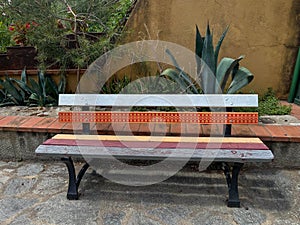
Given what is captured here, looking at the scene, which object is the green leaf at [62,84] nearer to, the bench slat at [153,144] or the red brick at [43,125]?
the red brick at [43,125]

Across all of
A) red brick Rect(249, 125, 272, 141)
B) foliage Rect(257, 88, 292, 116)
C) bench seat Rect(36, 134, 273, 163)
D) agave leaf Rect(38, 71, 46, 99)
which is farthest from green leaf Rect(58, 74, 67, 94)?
foliage Rect(257, 88, 292, 116)

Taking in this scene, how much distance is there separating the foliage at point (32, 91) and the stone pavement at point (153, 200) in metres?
0.95

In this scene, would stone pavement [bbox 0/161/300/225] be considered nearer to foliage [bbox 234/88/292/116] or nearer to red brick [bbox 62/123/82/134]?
red brick [bbox 62/123/82/134]

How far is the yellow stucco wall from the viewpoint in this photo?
297 centimetres

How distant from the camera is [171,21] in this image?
10.0ft

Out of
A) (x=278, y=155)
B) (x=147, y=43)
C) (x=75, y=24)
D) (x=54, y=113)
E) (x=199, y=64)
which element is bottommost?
(x=278, y=155)

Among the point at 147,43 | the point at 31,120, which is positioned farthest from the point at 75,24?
the point at 31,120

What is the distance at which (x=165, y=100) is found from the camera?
1.85 meters

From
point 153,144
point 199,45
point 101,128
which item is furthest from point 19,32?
point 153,144

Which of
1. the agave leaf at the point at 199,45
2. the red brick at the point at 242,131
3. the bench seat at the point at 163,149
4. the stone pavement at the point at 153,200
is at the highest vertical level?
the agave leaf at the point at 199,45

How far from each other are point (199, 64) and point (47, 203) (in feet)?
6.16

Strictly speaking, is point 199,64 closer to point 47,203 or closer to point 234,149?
point 234,149

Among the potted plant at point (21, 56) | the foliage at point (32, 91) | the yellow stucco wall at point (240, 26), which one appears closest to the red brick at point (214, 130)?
the yellow stucco wall at point (240, 26)

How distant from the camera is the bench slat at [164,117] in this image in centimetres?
179
